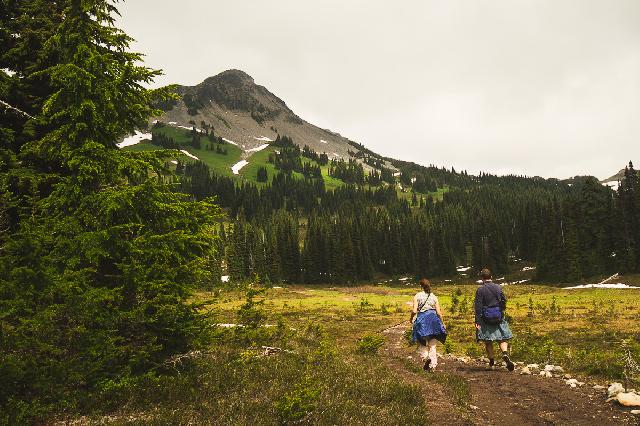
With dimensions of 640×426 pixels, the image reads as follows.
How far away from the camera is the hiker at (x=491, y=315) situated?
1240cm

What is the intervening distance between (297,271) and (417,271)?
39.3 meters

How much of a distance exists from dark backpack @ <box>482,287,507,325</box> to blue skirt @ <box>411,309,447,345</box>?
1734mm

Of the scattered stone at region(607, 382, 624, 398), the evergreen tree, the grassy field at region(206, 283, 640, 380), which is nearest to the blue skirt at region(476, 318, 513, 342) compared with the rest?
the grassy field at region(206, 283, 640, 380)

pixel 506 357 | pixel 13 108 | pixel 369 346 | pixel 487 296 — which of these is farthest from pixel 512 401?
pixel 13 108

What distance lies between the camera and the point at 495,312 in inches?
491

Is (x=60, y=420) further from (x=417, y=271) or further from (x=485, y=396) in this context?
(x=417, y=271)

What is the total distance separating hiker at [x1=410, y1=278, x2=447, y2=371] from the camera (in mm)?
11898

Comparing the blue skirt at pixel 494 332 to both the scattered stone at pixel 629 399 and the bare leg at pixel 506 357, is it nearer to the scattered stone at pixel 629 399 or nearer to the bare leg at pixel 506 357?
the bare leg at pixel 506 357

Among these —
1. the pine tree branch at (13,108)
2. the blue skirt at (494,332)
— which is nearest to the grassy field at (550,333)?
the blue skirt at (494,332)

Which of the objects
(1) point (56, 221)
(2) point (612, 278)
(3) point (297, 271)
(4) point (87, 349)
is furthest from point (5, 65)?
(3) point (297, 271)

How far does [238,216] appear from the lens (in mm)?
190875

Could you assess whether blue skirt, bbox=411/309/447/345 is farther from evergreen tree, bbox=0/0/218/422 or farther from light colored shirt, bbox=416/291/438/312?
evergreen tree, bbox=0/0/218/422

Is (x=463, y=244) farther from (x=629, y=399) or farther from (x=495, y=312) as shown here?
(x=629, y=399)

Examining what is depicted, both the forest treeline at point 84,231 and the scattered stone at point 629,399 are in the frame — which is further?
the scattered stone at point 629,399
